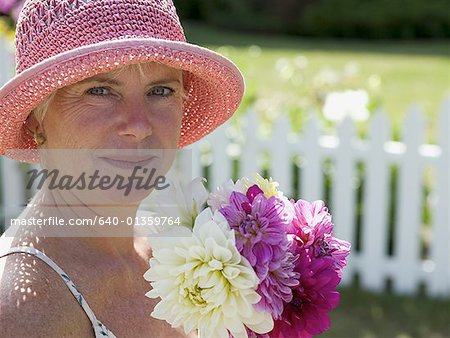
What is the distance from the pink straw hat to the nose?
0.10m

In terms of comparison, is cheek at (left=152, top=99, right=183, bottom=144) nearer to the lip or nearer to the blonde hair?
the lip

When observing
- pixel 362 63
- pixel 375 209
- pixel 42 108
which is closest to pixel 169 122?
pixel 42 108

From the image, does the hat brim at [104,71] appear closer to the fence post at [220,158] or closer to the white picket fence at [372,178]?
the white picket fence at [372,178]

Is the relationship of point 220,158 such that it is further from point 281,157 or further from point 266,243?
point 266,243

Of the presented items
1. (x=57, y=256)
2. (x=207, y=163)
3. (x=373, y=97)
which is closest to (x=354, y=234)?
(x=207, y=163)

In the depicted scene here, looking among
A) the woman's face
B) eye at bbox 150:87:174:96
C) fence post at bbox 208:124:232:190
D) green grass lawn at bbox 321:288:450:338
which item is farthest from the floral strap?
fence post at bbox 208:124:232:190

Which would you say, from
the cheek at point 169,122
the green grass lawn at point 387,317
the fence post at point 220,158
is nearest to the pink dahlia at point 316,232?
the cheek at point 169,122

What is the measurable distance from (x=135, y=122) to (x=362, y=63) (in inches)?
514

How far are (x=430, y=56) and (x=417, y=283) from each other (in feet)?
34.6

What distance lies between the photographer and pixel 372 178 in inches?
207

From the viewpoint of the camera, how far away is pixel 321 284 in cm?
159

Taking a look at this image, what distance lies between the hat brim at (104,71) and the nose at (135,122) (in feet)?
0.34

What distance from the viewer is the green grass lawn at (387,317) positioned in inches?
192

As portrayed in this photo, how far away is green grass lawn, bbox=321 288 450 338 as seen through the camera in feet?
16.0
